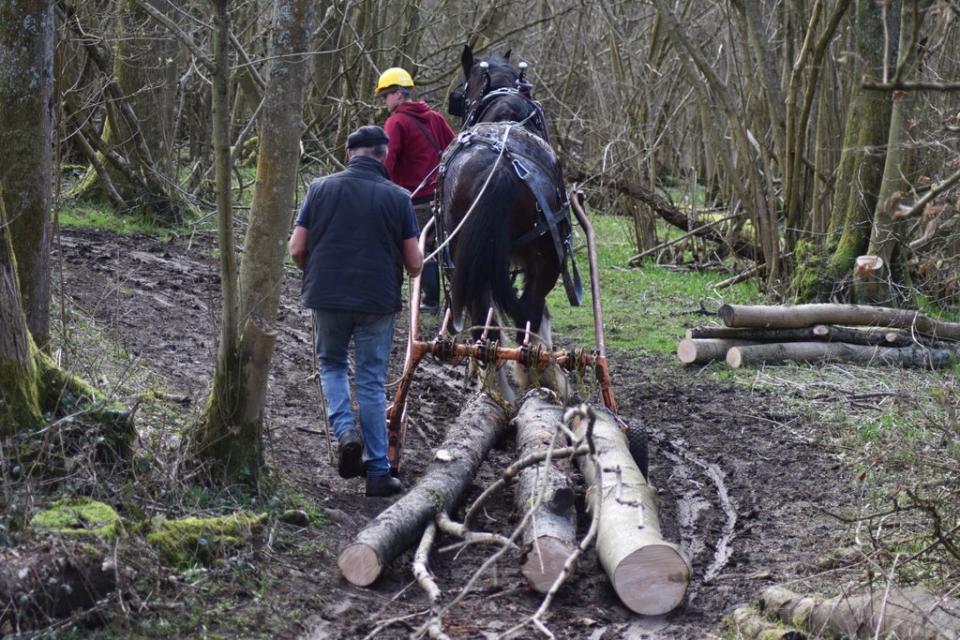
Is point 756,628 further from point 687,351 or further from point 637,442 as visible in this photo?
point 687,351

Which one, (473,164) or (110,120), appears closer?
(473,164)

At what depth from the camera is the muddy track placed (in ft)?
14.4

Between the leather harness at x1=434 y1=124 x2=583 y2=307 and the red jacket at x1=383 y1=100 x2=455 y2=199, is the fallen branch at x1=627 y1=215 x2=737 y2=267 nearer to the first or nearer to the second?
the red jacket at x1=383 y1=100 x2=455 y2=199

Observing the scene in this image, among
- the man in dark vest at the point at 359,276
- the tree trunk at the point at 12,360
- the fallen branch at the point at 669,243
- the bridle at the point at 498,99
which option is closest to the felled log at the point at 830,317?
the bridle at the point at 498,99

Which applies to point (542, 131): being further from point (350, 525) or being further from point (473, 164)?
point (350, 525)

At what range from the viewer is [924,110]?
10.8 meters

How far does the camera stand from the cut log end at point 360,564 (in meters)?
4.47

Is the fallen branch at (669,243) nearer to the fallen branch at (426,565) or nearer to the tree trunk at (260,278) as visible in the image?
the tree trunk at (260,278)

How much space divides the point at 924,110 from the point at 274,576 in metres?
8.79

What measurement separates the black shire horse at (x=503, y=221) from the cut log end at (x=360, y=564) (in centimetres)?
252

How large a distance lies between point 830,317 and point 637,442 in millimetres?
4268

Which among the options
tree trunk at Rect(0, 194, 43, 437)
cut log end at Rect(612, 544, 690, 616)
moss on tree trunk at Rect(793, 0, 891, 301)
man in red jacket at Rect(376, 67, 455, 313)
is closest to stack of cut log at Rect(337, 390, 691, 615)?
cut log end at Rect(612, 544, 690, 616)

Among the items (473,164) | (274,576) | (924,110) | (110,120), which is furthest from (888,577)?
(110,120)

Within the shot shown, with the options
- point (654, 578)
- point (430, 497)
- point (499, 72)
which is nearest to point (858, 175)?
point (499, 72)
